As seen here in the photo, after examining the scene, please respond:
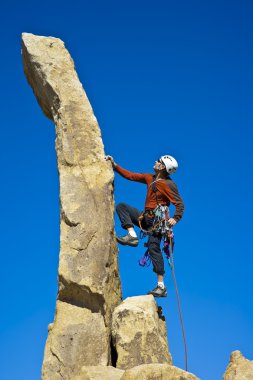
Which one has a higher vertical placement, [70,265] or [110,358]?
[70,265]

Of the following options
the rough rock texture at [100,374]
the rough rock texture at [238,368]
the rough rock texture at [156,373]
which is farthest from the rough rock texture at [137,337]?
the rough rock texture at [156,373]

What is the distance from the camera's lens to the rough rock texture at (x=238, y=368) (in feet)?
41.4

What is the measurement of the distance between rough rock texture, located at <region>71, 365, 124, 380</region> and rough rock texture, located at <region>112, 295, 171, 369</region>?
1.61m

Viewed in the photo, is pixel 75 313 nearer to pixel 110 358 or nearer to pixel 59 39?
pixel 110 358

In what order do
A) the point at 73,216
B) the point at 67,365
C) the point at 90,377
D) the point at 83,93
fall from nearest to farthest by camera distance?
the point at 90,377
the point at 67,365
the point at 73,216
the point at 83,93

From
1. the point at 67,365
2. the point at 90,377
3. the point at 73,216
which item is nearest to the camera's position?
the point at 90,377

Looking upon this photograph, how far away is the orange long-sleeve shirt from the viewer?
15273 millimetres

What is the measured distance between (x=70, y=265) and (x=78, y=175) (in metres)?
2.22

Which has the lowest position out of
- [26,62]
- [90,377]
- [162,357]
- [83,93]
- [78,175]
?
[90,377]

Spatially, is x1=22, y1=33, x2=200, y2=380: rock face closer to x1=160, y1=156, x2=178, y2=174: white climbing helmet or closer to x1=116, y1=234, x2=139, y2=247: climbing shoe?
x1=116, y1=234, x2=139, y2=247: climbing shoe

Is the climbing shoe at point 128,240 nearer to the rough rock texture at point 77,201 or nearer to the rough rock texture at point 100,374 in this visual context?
the rough rock texture at point 77,201

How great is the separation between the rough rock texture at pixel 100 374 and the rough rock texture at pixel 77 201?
1.52 meters

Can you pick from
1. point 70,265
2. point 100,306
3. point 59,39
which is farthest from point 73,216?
point 59,39

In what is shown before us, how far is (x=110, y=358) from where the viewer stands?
44.9 ft
